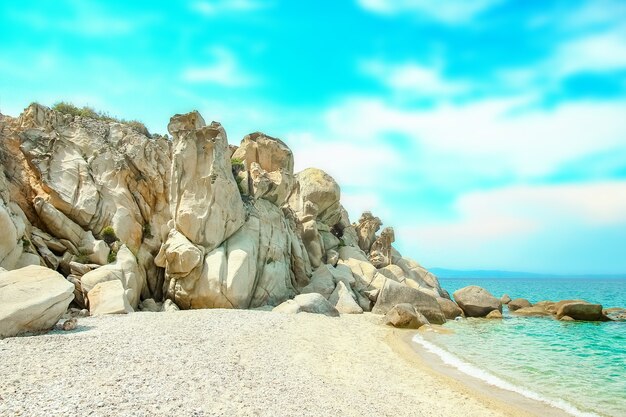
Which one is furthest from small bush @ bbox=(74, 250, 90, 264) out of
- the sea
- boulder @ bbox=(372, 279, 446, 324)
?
boulder @ bbox=(372, 279, 446, 324)

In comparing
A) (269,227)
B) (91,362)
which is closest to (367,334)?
(269,227)

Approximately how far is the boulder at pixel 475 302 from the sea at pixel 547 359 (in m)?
4.71

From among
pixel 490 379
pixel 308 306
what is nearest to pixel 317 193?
pixel 308 306

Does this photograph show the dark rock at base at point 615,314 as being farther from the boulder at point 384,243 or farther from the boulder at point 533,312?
the boulder at point 384,243

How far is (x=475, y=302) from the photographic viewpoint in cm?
3809

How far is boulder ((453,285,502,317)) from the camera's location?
3794 cm

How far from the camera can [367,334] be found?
74.5 ft

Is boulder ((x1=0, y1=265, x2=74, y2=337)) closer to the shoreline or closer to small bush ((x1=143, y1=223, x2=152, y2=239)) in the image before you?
small bush ((x1=143, y1=223, x2=152, y2=239))

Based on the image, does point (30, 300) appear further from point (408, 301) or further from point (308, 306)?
point (408, 301)

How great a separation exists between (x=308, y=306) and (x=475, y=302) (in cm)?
1877

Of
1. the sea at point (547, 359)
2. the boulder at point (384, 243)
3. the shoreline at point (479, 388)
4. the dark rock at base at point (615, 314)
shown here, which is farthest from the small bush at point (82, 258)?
the dark rock at base at point (615, 314)

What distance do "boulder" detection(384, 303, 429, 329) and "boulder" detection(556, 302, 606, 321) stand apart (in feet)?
60.0

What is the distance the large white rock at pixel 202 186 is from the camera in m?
27.6

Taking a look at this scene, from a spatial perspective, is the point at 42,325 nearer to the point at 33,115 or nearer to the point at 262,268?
the point at 262,268
